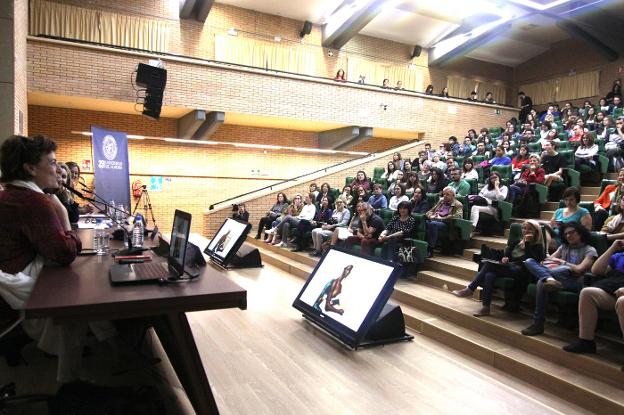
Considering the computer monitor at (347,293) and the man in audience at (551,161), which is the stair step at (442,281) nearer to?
the computer monitor at (347,293)

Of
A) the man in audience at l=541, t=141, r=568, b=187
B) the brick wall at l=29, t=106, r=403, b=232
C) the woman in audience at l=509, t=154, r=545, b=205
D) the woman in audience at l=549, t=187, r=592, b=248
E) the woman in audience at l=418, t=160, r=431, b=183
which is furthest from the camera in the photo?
the brick wall at l=29, t=106, r=403, b=232

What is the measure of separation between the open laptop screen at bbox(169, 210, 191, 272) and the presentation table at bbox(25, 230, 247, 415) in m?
0.13

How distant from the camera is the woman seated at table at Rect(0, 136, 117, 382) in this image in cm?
200

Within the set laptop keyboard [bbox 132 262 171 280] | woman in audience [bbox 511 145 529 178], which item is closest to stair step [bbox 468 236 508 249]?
woman in audience [bbox 511 145 529 178]

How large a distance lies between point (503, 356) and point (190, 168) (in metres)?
9.54

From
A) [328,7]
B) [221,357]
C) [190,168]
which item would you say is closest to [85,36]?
[190,168]

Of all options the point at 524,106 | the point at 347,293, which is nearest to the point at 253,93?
the point at 347,293

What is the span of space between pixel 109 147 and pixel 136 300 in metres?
6.71

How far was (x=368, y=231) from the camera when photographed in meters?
5.68

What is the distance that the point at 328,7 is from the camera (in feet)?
39.4

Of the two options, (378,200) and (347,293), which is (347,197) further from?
(347,293)

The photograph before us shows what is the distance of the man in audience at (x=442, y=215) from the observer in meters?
5.45

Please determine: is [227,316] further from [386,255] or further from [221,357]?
[386,255]

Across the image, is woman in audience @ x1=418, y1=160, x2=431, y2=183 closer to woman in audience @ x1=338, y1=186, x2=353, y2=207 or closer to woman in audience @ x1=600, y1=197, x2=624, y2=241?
woman in audience @ x1=338, y1=186, x2=353, y2=207
